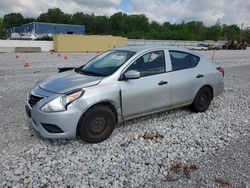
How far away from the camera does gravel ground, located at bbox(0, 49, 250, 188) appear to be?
3.27m

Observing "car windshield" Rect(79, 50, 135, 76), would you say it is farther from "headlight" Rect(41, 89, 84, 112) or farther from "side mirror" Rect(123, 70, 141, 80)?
"headlight" Rect(41, 89, 84, 112)

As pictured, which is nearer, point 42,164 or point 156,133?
point 42,164

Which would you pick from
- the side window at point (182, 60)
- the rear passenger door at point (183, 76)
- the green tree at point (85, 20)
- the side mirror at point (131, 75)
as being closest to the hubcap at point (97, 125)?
the side mirror at point (131, 75)

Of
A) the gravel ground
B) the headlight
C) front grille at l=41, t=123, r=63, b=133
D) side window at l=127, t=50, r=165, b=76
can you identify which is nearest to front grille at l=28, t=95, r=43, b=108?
the headlight

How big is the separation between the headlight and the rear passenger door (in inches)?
84.1

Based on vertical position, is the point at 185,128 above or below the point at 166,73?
below

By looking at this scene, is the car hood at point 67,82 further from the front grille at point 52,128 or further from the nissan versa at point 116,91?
the front grille at point 52,128

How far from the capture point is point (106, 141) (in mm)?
4352

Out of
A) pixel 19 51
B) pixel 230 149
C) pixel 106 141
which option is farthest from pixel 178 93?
pixel 19 51

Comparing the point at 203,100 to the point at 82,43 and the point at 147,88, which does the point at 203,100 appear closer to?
the point at 147,88

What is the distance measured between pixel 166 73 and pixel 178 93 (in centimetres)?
53

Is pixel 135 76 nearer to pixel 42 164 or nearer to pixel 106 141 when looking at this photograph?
pixel 106 141

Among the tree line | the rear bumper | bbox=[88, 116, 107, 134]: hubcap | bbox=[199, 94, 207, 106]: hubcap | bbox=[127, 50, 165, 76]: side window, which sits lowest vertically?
bbox=[88, 116, 107, 134]: hubcap

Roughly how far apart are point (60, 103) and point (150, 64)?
6.37 feet
